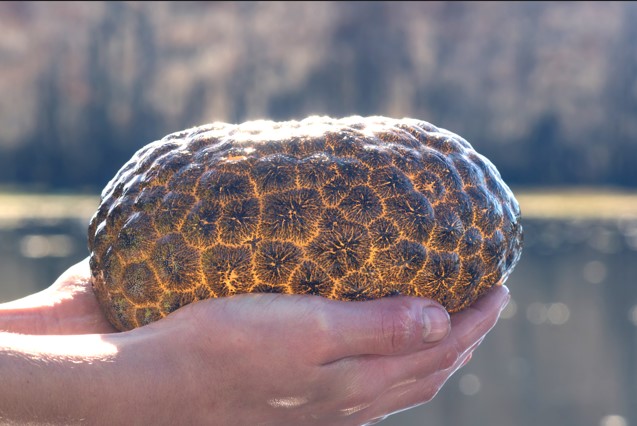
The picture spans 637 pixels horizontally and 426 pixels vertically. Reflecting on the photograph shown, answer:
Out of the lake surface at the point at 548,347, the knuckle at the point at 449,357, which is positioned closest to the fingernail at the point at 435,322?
the knuckle at the point at 449,357

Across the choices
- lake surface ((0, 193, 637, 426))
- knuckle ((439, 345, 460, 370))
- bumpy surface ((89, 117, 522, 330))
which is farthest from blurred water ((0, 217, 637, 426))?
bumpy surface ((89, 117, 522, 330))

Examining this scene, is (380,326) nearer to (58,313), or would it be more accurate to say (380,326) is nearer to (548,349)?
(58,313)

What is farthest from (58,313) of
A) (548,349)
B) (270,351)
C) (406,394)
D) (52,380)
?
(548,349)

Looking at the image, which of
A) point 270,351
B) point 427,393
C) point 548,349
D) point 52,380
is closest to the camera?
point 52,380

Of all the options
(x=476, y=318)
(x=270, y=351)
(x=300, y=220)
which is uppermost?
(x=300, y=220)

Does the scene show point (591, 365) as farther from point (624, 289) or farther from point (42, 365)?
point (42, 365)

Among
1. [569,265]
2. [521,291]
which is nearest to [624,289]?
[521,291]

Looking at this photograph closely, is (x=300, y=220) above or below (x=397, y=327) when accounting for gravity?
above
